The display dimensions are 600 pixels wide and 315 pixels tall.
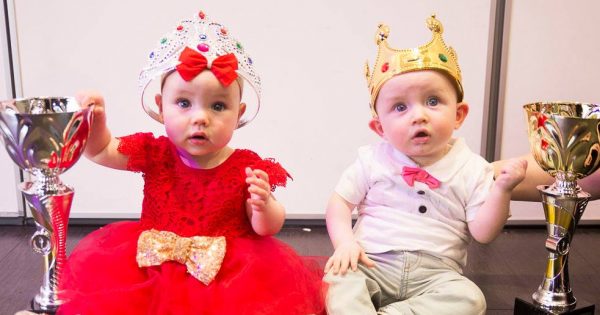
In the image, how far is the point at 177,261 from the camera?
899 mm

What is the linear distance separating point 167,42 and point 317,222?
2.60ft

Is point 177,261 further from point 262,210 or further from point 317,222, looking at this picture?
point 317,222

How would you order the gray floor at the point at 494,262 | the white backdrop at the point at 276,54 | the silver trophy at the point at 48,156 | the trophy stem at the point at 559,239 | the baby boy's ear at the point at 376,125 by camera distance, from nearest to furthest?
the silver trophy at the point at 48,156 → the trophy stem at the point at 559,239 → the baby boy's ear at the point at 376,125 → the gray floor at the point at 494,262 → the white backdrop at the point at 276,54

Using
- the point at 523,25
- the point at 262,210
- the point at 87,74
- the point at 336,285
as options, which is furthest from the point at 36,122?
the point at 523,25

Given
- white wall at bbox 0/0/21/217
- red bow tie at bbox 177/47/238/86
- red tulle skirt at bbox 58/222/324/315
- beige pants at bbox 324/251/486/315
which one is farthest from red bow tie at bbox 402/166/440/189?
white wall at bbox 0/0/21/217

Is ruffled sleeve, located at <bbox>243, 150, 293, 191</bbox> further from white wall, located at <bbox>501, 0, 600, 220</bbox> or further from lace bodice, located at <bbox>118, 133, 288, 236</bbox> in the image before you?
white wall, located at <bbox>501, 0, 600, 220</bbox>

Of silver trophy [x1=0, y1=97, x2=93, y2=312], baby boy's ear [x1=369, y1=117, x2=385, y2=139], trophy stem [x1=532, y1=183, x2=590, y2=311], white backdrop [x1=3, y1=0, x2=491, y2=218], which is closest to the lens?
silver trophy [x1=0, y1=97, x2=93, y2=312]

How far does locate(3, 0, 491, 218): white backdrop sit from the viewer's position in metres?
1.46

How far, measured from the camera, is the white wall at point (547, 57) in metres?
1.48

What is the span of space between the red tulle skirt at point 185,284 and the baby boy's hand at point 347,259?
0.12 feet

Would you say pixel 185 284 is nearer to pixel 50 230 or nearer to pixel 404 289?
pixel 50 230

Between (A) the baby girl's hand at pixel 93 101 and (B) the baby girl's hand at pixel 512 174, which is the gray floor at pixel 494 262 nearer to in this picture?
(B) the baby girl's hand at pixel 512 174

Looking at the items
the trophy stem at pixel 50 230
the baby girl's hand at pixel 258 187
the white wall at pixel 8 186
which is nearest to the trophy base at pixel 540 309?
the baby girl's hand at pixel 258 187

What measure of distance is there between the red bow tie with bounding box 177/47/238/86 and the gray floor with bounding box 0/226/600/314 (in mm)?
562
